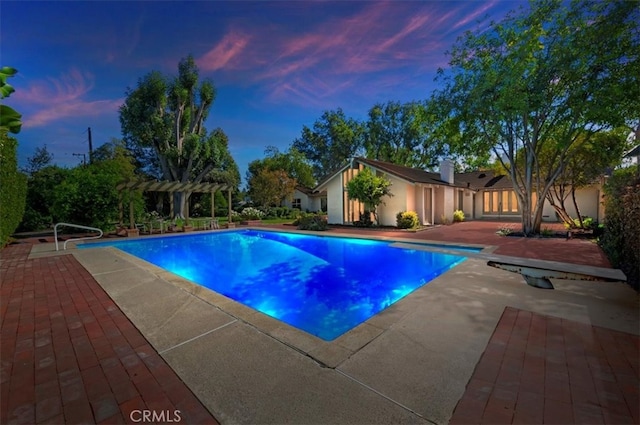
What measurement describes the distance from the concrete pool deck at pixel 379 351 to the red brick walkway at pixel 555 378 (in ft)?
0.06

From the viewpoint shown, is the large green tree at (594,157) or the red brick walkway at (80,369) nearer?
the red brick walkway at (80,369)

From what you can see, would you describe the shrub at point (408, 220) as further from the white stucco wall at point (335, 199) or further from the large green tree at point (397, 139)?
the large green tree at point (397, 139)

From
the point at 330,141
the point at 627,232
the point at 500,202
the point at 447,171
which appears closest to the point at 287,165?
the point at 330,141

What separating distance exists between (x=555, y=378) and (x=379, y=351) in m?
1.62

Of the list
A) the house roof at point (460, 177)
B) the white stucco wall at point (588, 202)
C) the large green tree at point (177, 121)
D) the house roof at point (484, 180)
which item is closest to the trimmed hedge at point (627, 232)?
the house roof at point (460, 177)

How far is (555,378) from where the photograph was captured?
252 cm

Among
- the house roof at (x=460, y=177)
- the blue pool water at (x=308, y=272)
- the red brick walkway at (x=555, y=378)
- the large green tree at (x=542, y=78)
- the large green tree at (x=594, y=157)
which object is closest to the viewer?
the red brick walkway at (x=555, y=378)

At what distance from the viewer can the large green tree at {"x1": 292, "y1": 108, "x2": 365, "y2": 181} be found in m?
35.1

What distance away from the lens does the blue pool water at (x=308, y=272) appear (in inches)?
225

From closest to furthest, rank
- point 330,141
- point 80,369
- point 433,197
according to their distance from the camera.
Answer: point 80,369 → point 433,197 → point 330,141

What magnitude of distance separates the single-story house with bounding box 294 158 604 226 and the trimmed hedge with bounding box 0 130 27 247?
49.5ft

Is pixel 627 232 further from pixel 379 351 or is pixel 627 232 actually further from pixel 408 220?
pixel 408 220

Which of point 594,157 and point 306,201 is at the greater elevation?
point 594,157

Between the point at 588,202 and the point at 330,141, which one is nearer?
the point at 588,202
